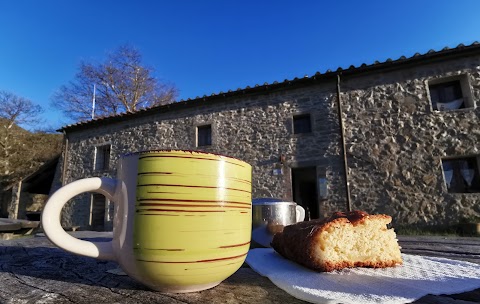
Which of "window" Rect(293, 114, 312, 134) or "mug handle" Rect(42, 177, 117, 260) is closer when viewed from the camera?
"mug handle" Rect(42, 177, 117, 260)

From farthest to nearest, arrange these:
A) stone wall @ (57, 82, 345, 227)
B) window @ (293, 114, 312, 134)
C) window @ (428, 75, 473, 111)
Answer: window @ (293, 114, 312, 134) < stone wall @ (57, 82, 345, 227) < window @ (428, 75, 473, 111)

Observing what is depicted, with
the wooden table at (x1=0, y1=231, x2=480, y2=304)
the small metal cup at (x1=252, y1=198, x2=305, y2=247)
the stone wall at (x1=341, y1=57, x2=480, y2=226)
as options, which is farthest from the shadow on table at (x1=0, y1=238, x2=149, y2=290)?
the stone wall at (x1=341, y1=57, x2=480, y2=226)

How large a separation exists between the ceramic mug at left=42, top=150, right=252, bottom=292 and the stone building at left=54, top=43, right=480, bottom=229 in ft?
19.2

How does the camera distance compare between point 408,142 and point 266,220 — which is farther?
point 408,142

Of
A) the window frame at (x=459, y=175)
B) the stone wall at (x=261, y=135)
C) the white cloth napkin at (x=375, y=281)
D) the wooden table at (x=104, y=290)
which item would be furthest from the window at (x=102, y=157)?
the window frame at (x=459, y=175)

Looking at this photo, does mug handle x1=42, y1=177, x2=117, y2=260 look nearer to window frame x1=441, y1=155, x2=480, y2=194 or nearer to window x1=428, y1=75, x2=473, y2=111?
window frame x1=441, y1=155, x2=480, y2=194

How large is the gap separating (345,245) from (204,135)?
7.03 meters

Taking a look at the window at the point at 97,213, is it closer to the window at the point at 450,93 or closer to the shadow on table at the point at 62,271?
the shadow on table at the point at 62,271

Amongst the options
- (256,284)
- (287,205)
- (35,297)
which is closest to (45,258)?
(35,297)

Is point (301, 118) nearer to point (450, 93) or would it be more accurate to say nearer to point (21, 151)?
point (450, 93)

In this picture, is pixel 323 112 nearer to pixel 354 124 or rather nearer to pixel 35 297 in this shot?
pixel 354 124

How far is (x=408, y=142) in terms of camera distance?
5.68 metres

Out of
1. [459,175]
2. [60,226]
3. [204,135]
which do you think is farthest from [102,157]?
[459,175]

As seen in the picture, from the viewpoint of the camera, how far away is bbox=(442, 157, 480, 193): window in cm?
527
